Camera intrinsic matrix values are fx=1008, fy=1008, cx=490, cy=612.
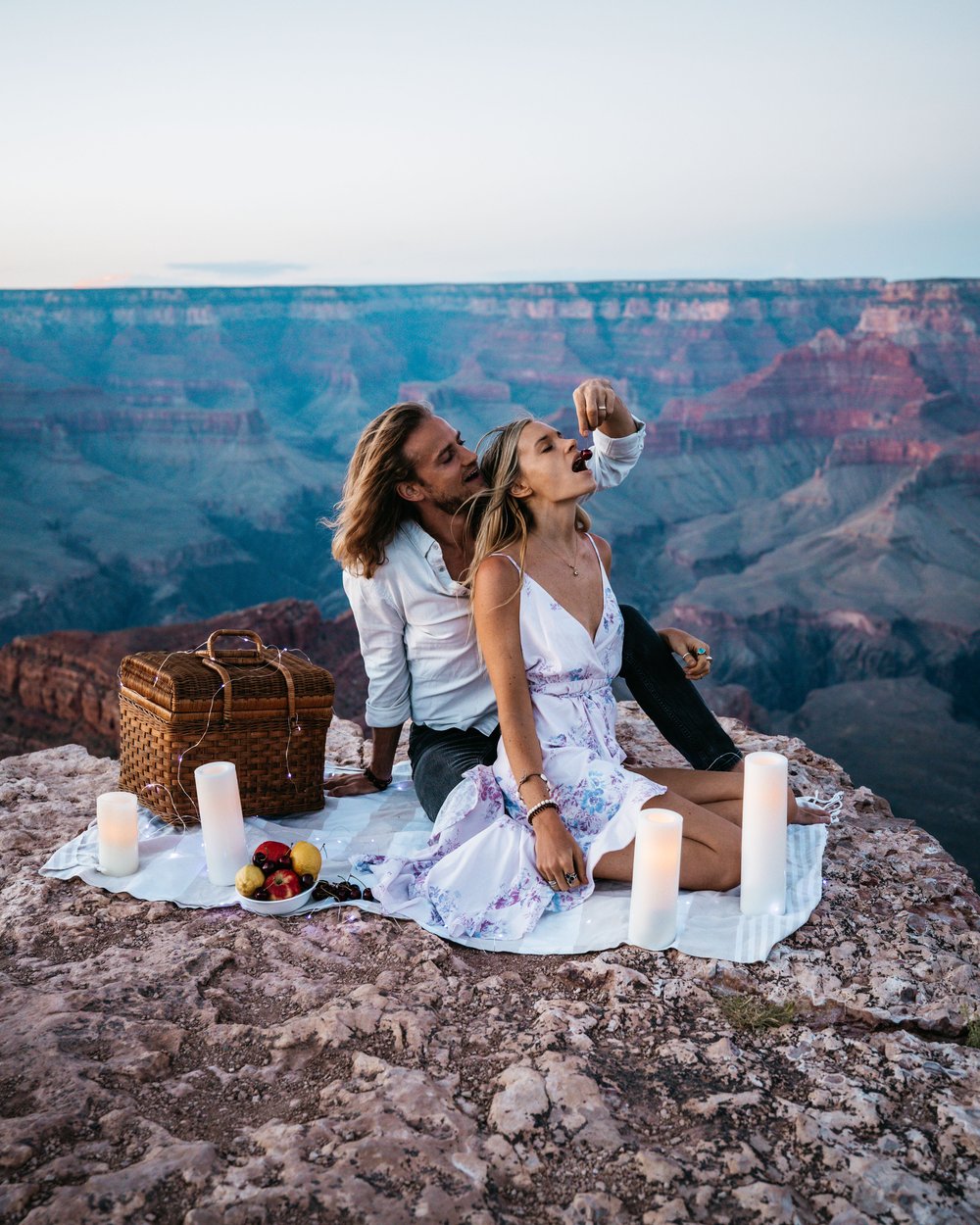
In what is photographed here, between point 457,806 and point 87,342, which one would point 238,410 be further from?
point 457,806

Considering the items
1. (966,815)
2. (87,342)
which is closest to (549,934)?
(966,815)

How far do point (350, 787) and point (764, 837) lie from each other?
1.95 metres

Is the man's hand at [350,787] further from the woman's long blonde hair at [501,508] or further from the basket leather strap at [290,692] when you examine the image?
the woman's long blonde hair at [501,508]

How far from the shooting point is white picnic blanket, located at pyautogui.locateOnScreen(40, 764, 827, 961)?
10.0 feet

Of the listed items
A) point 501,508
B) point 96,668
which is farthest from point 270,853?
point 96,668

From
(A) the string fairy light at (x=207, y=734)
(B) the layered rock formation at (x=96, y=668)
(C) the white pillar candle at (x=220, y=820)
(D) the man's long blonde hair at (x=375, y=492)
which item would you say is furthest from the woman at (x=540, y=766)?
(B) the layered rock formation at (x=96, y=668)

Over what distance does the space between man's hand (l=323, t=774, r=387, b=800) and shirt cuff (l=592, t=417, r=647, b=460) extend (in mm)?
1755

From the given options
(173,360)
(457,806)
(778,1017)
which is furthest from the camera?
(173,360)

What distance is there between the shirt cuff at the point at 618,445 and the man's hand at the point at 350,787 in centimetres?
175

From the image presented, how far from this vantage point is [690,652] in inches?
150

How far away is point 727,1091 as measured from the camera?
2359mm

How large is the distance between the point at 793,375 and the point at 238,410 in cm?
3775

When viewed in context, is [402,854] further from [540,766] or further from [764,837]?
[764,837]

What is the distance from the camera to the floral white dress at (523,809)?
10.6 ft
